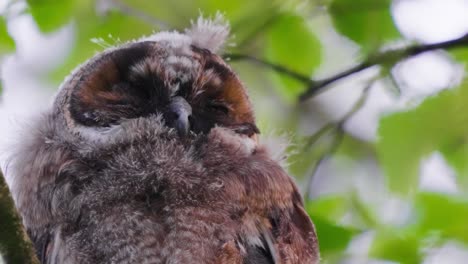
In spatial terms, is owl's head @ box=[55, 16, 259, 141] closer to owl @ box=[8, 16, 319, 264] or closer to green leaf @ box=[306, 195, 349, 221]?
owl @ box=[8, 16, 319, 264]

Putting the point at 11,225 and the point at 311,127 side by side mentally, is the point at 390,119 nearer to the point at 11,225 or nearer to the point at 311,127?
the point at 11,225

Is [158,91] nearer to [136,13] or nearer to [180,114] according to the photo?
[180,114]

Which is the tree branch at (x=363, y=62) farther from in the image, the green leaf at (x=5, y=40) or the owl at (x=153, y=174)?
the green leaf at (x=5, y=40)

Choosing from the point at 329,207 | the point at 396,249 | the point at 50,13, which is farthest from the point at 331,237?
the point at 50,13

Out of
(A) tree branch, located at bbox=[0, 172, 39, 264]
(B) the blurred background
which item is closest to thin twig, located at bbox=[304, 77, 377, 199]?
(B) the blurred background

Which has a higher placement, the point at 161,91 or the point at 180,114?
the point at 161,91

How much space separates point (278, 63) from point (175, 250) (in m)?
1.62

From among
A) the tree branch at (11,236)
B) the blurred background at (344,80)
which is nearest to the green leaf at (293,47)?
the blurred background at (344,80)

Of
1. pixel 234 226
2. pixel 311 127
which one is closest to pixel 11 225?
pixel 234 226

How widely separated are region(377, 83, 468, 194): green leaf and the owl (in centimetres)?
48

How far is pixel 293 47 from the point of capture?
409cm

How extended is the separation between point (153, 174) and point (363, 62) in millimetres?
1337

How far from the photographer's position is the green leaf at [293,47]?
4.02 metres

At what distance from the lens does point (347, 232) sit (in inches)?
139
